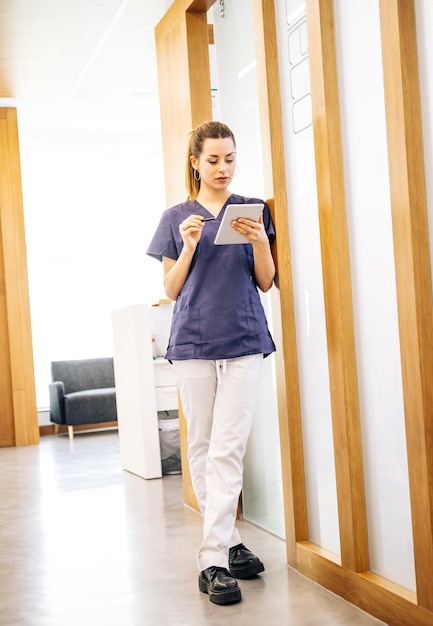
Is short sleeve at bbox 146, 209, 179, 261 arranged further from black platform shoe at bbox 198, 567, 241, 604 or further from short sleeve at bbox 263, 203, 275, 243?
black platform shoe at bbox 198, 567, 241, 604

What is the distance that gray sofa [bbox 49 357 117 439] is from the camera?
25.7 ft

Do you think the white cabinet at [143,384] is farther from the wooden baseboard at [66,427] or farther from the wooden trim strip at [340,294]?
the wooden baseboard at [66,427]

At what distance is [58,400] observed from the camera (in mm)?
7887

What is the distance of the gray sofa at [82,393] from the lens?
784 centimetres

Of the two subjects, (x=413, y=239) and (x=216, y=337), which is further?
(x=216, y=337)

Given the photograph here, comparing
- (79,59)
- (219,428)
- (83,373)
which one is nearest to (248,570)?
(219,428)

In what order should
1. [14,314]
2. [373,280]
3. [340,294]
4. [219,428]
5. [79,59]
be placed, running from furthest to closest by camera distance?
[14,314], [79,59], [219,428], [340,294], [373,280]

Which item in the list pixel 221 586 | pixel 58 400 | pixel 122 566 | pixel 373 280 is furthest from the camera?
pixel 58 400

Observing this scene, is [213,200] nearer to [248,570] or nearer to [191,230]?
[191,230]

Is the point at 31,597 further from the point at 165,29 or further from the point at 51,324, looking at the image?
the point at 51,324

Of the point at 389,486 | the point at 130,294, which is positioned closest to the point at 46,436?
the point at 130,294

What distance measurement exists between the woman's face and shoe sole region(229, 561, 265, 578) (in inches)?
52.3

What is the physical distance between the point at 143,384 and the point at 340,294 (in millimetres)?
2840

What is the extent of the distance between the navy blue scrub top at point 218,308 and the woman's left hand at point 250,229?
14 centimetres
